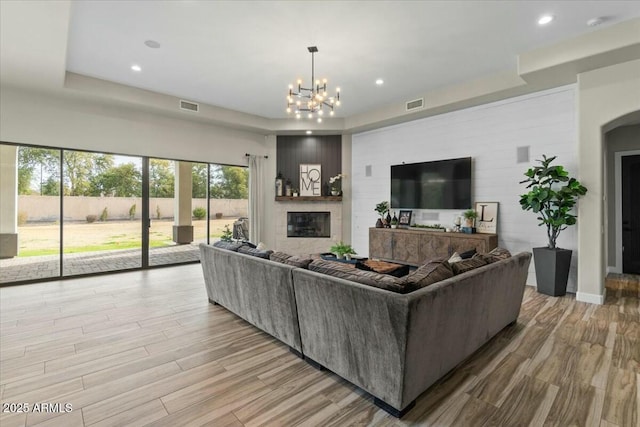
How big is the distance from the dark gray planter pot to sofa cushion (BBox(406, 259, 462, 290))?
116 inches

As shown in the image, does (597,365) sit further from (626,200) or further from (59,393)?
(626,200)

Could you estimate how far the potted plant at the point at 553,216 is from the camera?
4.10m

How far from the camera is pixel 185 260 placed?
22.0ft

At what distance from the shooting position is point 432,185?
6016 mm

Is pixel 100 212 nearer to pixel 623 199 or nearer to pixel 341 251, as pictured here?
pixel 341 251

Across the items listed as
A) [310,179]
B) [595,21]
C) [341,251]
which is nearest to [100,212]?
[310,179]

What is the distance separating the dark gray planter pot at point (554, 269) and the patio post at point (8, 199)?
8252 millimetres

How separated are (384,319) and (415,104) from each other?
504 cm

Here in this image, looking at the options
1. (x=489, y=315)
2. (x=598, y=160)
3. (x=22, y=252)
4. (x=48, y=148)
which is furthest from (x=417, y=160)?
(x=22, y=252)

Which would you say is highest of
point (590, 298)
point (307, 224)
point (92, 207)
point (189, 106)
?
point (189, 106)

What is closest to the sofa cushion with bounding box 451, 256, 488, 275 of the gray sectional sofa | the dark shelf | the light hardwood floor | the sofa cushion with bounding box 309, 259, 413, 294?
the gray sectional sofa

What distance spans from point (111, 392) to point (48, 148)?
490 centimetres

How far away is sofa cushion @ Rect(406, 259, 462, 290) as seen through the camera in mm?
2004

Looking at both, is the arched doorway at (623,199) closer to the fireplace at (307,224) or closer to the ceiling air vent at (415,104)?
the ceiling air vent at (415,104)
